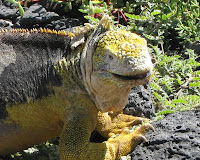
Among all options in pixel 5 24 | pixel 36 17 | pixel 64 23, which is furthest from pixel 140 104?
pixel 5 24

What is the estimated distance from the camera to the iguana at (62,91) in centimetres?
392

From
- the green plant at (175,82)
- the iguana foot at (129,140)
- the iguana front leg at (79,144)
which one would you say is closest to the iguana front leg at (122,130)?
the iguana foot at (129,140)

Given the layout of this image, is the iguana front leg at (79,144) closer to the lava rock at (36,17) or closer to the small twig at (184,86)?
the small twig at (184,86)

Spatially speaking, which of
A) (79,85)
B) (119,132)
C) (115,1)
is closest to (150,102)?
(119,132)

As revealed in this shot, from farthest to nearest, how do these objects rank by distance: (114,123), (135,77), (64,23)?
(64,23)
(114,123)
(135,77)

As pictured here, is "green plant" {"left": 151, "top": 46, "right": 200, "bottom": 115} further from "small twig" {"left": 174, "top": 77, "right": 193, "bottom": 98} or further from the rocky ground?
the rocky ground

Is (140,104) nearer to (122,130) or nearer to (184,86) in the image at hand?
(122,130)

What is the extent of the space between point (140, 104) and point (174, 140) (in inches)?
43.7

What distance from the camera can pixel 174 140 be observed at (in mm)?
3725

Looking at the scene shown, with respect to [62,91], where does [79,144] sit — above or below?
below

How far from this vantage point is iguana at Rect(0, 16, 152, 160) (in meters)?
3.92

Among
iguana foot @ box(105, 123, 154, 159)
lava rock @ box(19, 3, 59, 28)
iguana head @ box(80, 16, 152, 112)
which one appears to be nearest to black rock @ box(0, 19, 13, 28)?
lava rock @ box(19, 3, 59, 28)

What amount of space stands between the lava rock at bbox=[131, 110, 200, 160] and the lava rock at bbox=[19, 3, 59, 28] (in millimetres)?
3217

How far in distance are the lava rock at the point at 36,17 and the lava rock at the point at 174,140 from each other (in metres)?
3.22
